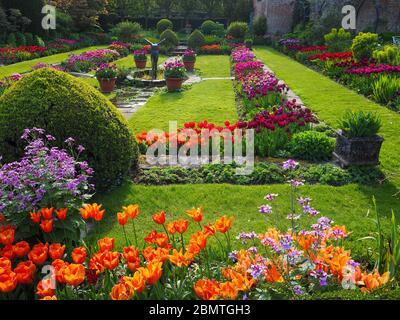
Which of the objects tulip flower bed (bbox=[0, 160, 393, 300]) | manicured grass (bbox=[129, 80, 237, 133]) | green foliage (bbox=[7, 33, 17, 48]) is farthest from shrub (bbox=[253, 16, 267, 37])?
tulip flower bed (bbox=[0, 160, 393, 300])

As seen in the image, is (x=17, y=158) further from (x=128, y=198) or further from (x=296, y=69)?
(x=296, y=69)

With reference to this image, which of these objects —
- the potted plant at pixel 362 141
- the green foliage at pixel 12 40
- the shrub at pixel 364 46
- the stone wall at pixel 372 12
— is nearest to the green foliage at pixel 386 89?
the shrub at pixel 364 46

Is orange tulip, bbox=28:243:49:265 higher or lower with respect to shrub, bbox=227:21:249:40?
lower

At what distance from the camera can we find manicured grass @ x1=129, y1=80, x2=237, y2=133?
827 cm

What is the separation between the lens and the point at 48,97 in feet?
14.4

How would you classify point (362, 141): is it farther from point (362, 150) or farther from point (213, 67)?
point (213, 67)

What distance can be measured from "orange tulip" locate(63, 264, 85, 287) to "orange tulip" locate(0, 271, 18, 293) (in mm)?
264

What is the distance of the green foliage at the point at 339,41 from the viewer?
17234mm

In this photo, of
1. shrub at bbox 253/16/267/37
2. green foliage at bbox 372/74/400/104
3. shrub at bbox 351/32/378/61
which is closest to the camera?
green foliage at bbox 372/74/400/104

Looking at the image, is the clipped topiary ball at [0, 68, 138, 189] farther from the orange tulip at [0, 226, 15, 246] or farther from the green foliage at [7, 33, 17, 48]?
the green foliage at [7, 33, 17, 48]

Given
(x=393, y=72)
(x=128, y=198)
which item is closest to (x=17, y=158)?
(x=128, y=198)

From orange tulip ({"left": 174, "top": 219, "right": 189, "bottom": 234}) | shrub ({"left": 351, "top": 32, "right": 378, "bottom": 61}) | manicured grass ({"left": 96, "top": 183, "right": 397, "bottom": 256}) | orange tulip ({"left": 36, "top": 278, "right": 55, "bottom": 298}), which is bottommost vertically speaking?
manicured grass ({"left": 96, "top": 183, "right": 397, "bottom": 256})

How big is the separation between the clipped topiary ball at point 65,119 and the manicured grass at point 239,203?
1.49 ft

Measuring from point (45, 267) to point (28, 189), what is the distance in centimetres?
83
